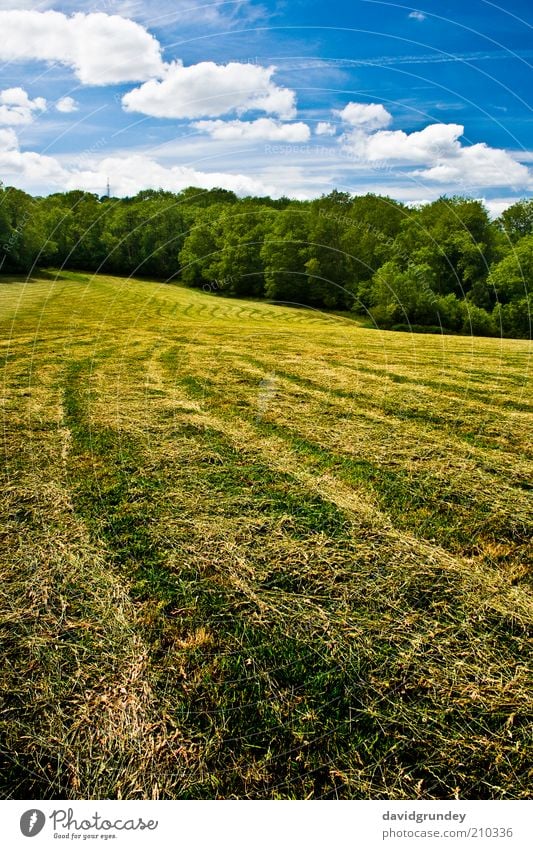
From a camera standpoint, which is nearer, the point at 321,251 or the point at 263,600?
the point at 263,600

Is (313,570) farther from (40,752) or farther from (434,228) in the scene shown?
(434,228)

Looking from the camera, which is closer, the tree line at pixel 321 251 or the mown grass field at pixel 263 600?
the mown grass field at pixel 263 600

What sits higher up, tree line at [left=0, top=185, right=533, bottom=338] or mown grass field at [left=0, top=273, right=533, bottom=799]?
tree line at [left=0, top=185, right=533, bottom=338]

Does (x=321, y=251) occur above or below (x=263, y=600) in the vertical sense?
above

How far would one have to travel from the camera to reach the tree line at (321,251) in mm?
34094

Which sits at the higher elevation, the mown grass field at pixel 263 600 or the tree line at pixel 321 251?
the tree line at pixel 321 251

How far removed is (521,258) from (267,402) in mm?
38028

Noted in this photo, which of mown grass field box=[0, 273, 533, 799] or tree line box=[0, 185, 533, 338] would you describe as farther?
tree line box=[0, 185, 533, 338]

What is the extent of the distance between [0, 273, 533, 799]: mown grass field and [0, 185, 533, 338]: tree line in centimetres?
2334

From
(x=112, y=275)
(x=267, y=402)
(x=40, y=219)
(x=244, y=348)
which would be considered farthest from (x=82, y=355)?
(x=112, y=275)

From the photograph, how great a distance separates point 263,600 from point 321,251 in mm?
34030

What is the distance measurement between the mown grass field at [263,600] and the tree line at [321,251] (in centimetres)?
2334

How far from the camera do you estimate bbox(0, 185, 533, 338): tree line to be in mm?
34094

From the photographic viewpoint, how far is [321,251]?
35500 millimetres
